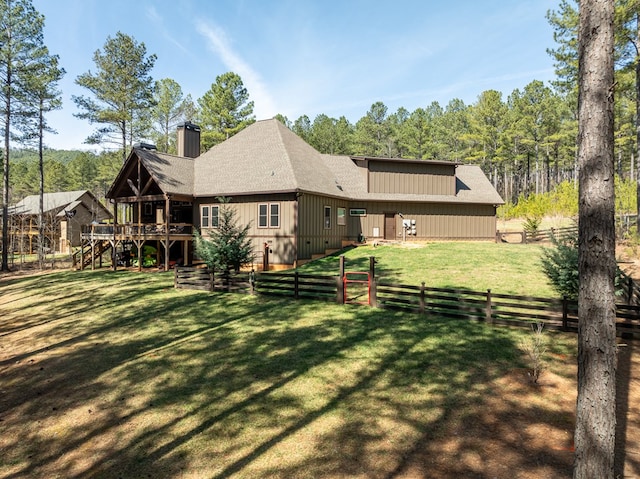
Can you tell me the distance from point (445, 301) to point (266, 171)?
1495 cm

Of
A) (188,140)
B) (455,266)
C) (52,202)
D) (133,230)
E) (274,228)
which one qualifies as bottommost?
(455,266)

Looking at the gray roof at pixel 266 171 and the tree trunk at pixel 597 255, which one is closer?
the tree trunk at pixel 597 255

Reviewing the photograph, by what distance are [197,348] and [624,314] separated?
11.6 metres

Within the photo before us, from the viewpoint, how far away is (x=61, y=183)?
85.0 metres

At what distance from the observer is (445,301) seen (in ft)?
46.5

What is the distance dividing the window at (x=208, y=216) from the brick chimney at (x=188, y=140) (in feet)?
25.7

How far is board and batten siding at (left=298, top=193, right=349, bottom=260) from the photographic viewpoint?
23.1m

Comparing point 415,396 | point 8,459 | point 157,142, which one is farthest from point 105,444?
point 157,142

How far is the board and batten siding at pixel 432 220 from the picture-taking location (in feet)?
97.6

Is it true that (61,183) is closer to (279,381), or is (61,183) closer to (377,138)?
(377,138)

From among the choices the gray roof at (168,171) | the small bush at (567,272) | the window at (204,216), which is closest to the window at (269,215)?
the window at (204,216)

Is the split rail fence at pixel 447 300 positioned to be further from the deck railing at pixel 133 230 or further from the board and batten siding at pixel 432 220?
the board and batten siding at pixel 432 220

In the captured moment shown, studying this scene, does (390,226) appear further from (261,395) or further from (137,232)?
(261,395)

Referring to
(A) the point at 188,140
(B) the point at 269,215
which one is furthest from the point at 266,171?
Answer: (A) the point at 188,140
